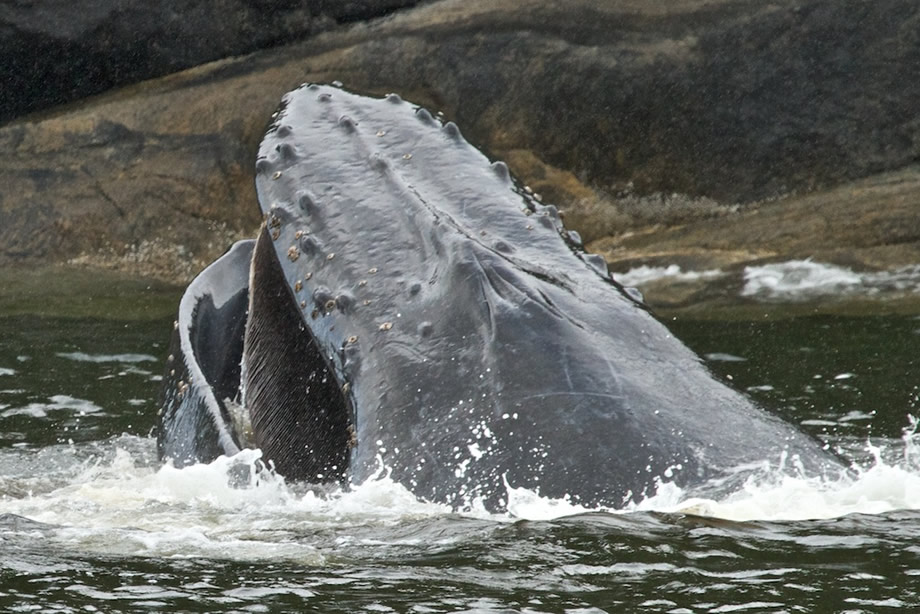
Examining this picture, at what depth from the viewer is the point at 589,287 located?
5.14 meters

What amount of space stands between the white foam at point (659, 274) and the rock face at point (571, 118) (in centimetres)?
61

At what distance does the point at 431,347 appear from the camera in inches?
189

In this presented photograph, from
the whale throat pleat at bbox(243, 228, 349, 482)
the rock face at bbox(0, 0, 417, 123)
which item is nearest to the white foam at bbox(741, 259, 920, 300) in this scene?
the rock face at bbox(0, 0, 417, 123)

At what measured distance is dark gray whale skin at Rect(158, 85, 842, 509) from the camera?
441cm

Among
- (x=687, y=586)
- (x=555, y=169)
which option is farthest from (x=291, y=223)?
(x=555, y=169)

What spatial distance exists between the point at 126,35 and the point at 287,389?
1099 centimetres

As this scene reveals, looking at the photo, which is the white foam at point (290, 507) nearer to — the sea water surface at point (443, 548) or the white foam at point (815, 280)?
the sea water surface at point (443, 548)

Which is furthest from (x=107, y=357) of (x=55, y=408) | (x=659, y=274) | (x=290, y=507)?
(x=290, y=507)

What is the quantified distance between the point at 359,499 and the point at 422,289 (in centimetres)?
78

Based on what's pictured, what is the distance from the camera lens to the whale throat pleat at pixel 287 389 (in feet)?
17.1

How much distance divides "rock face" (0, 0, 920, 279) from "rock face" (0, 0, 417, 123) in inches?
14.0

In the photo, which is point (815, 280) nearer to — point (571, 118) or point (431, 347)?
point (571, 118)

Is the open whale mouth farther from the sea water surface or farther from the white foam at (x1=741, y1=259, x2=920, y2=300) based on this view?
the white foam at (x1=741, y1=259, x2=920, y2=300)

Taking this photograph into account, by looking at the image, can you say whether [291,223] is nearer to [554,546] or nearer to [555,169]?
[554,546]
